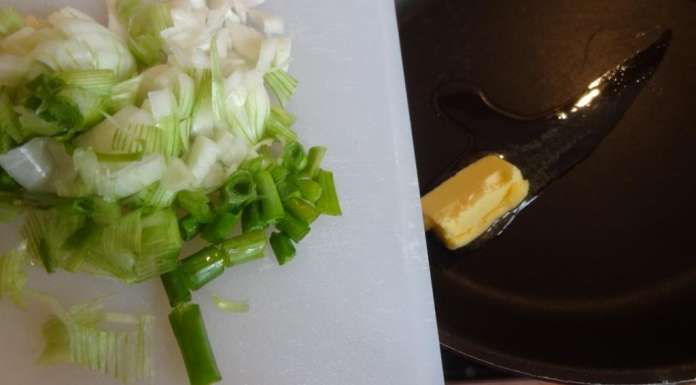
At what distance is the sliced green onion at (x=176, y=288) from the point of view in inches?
34.1

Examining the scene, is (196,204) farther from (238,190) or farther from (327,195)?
(327,195)

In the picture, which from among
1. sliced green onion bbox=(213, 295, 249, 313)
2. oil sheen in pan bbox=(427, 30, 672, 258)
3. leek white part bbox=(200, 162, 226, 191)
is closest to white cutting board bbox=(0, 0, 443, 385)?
sliced green onion bbox=(213, 295, 249, 313)

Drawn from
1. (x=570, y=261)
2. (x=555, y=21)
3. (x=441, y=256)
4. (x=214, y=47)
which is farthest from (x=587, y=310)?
(x=214, y=47)

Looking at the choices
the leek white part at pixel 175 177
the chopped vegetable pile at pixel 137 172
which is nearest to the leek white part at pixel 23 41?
the chopped vegetable pile at pixel 137 172

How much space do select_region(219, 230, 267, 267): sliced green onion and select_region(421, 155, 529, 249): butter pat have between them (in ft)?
1.21

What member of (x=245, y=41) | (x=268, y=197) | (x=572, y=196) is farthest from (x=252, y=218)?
(x=572, y=196)

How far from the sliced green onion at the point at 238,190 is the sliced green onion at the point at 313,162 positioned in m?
0.09

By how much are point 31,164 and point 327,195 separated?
39 centimetres

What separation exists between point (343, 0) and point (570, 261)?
Result: 0.61 meters

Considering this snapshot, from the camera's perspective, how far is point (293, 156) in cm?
93

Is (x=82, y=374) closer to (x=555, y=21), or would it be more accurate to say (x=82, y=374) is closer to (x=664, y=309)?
(x=664, y=309)

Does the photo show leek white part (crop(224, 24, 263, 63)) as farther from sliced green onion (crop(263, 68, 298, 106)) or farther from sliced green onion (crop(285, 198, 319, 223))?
sliced green onion (crop(285, 198, 319, 223))

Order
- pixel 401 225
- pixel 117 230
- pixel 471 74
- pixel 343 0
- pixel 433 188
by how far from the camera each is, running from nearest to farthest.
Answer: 1. pixel 117 230
2. pixel 401 225
3. pixel 343 0
4. pixel 433 188
5. pixel 471 74

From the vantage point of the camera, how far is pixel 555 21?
4.74ft
